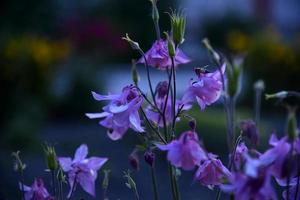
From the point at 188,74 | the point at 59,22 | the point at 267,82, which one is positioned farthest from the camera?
the point at 188,74

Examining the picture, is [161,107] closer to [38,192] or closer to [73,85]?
[38,192]

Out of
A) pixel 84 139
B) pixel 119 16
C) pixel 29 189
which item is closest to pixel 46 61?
pixel 84 139

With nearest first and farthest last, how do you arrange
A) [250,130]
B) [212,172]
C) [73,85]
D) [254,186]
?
[254,186] < [212,172] < [250,130] < [73,85]

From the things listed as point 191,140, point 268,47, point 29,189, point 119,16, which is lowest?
point 119,16

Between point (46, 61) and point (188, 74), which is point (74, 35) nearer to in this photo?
point (188, 74)

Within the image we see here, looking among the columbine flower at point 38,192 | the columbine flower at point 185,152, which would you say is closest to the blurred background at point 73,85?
the columbine flower at point 38,192

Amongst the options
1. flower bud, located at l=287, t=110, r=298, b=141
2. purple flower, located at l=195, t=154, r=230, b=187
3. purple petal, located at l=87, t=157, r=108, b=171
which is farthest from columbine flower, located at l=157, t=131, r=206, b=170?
purple petal, located at l=87, t=157, r=108, b=171

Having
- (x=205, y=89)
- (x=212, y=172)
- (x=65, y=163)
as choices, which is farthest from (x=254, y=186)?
(x=65, y=163)
